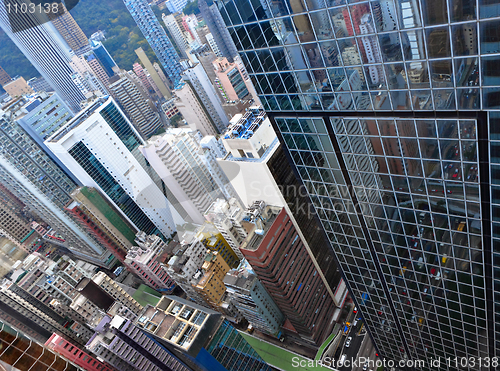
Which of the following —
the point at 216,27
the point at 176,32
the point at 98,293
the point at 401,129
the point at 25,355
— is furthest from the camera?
the point at 176,32

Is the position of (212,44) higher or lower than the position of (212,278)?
higher

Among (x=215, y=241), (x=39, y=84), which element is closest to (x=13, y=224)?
(x=39, y=84)

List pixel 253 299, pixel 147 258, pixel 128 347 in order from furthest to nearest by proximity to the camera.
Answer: pixel 147 258
pixel 253 299
pixel 128 347

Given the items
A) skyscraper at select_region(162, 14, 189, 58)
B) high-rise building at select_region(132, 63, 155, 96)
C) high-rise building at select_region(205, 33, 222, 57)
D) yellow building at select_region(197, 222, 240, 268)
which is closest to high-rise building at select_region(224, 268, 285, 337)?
yellow building at select_region(197, 222, 240, 268)

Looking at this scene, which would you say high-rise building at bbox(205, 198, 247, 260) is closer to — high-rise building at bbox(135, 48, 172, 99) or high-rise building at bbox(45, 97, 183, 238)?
high-rise building at bbox(45, 97, 183, 238)

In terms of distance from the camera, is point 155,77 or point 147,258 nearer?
point 147,258

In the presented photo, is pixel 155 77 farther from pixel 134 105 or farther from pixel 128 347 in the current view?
pixel 128 347

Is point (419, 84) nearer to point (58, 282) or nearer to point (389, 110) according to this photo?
point (389, 110)
